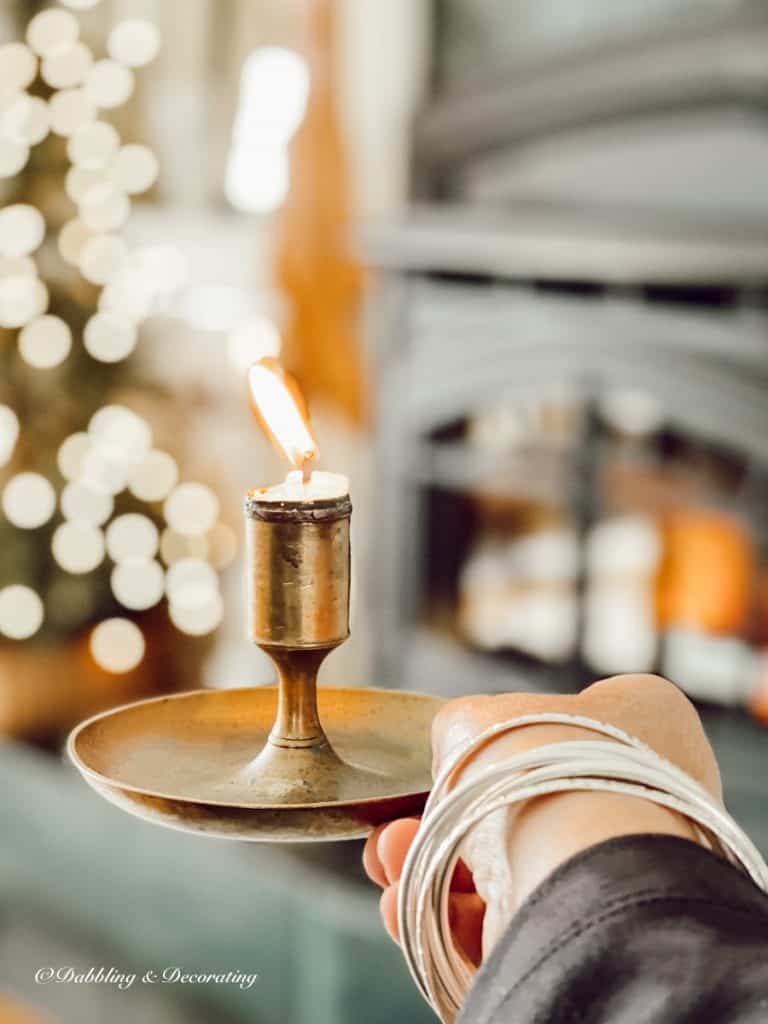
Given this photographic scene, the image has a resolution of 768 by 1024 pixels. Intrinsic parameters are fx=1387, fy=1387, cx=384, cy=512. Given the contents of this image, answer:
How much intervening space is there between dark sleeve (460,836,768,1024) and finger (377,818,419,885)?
0.38 ft

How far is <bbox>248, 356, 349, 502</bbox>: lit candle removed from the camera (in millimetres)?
654

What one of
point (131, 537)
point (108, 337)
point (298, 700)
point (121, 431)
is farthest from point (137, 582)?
point (298, 700)

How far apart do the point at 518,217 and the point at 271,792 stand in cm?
186

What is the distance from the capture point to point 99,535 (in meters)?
3.01

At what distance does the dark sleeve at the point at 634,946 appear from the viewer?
17.7 inches

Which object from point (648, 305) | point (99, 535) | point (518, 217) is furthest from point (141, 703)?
point (99, 535)

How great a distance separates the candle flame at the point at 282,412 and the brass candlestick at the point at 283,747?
0.10 feet

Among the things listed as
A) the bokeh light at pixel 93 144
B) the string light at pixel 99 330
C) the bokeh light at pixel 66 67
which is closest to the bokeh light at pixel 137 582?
the string light at pixel 99 330

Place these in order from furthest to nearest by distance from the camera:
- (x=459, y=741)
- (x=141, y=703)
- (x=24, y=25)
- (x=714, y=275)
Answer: (x=24, y=25)
(x=714, y=275)
(x=141, y=703)
(x=459, y=741)

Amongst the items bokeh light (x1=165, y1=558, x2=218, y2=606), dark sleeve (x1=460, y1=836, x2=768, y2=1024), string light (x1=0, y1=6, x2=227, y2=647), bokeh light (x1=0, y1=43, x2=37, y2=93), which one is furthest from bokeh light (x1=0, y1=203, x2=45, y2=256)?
dark sleeve (x1=460, y1=836, x2=768, y2=1024)

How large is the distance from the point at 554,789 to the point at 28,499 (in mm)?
2545

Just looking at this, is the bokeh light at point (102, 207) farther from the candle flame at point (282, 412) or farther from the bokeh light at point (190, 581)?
the candle flame at point (282, 412)

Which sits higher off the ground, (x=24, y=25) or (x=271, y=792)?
(x=24, y=25)

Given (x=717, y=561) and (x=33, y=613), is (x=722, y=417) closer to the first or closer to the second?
(x=717, y=561)
